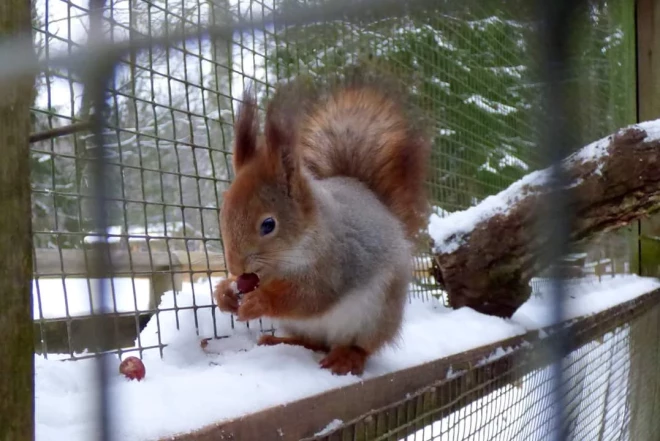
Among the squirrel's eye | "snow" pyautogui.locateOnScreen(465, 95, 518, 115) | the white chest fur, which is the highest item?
"snow" pyautogui.locateOnScreen(465, 95, 518, 115)

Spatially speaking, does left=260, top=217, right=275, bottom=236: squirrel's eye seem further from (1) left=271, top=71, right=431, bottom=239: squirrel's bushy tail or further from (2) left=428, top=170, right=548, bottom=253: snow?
(2) left=428, top=170, right=548, bottom=253: snow

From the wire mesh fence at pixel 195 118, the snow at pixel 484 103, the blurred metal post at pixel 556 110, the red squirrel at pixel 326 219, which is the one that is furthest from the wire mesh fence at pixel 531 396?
the snow at pixel 484 103

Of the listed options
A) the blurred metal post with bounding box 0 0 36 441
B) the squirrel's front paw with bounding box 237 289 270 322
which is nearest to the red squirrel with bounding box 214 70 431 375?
the squirrel's front paw with bounding box 237 289 270 322

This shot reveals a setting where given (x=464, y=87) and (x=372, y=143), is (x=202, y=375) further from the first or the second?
(x=464, y=87)

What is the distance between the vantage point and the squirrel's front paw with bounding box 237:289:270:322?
3.78 feet

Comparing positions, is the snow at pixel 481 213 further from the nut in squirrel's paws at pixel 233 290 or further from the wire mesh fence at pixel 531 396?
the nut in squirrel's paws at pixel 233 290

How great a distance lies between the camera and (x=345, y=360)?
1149 mm

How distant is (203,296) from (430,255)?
29.8 inches

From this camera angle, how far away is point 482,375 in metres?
1.36

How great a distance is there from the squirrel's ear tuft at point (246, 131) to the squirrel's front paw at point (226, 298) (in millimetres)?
212

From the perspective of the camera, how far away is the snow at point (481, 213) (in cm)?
160

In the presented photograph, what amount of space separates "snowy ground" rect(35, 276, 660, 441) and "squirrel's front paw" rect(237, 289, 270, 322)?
0.21 feet

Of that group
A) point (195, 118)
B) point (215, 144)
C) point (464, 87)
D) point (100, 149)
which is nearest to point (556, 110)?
point (100, 149)

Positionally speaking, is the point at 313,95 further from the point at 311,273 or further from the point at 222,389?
the point at 222,389
